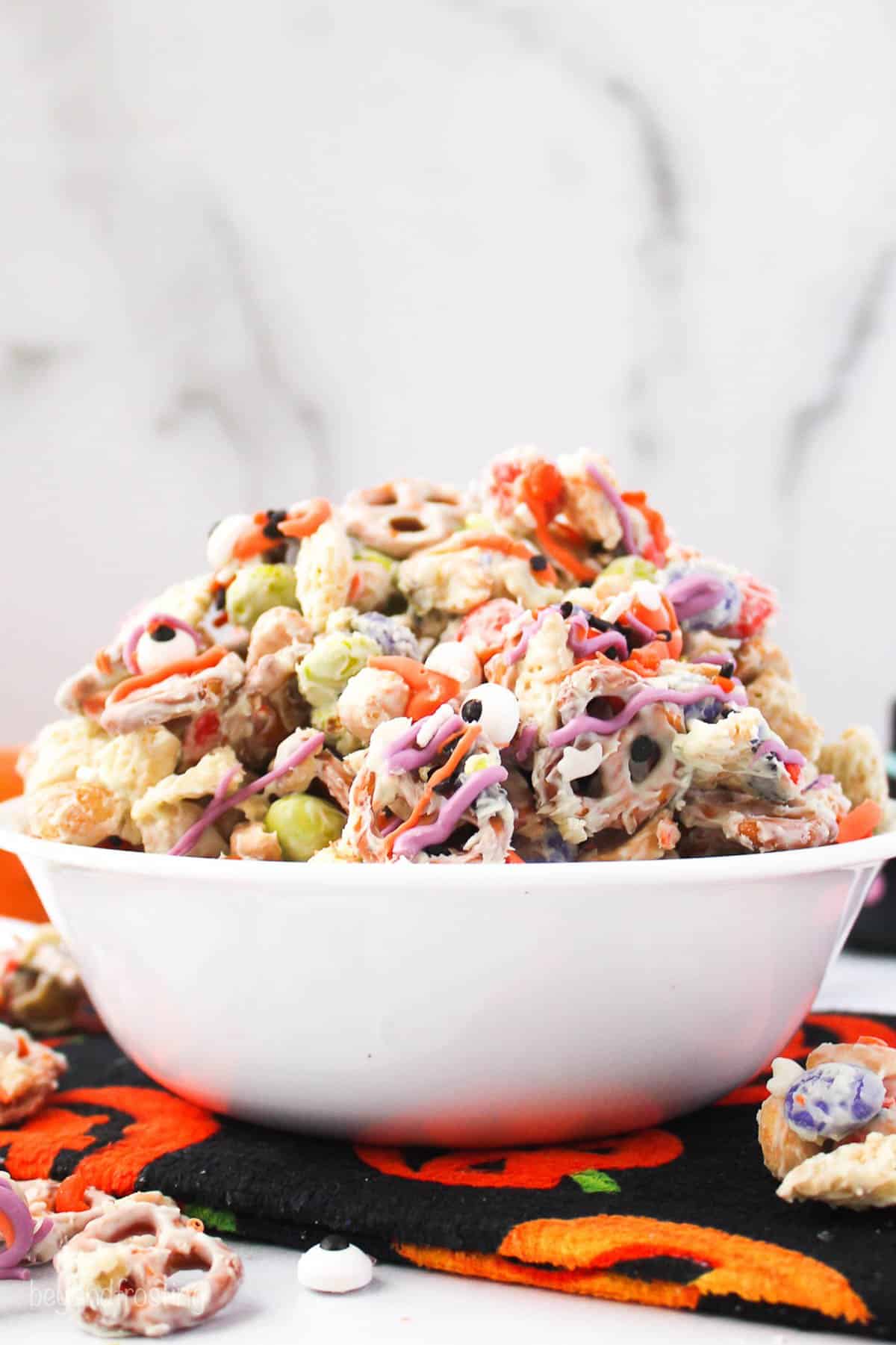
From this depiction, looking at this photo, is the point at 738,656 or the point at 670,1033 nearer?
the point at 670,1033

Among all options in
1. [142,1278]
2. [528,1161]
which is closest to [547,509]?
[528,1161]

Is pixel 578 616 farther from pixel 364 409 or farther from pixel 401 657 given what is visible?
pixel 364 409

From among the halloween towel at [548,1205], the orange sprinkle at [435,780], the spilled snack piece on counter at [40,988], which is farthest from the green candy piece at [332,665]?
the spilled snack piece on counter at [40,988]

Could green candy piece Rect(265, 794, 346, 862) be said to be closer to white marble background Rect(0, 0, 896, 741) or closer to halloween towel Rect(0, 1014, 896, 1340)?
halloween towel Rect(0, 1014, 896, 1340)

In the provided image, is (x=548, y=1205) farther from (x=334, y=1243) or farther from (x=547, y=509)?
(x=547, y=509)

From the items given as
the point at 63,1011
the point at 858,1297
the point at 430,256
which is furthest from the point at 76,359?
the point at 858,1297

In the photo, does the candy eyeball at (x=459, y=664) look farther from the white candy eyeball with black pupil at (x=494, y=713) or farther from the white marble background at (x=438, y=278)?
the white marble background at (x=438, y=278)
